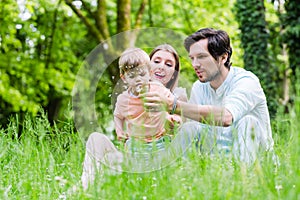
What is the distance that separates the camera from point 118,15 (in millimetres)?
11445

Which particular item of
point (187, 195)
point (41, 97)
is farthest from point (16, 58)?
point (187, 195)

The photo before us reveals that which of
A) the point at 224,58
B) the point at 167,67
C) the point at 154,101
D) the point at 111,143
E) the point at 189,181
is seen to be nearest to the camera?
the point at 189,181

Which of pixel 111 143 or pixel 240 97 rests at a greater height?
pixel 240 97

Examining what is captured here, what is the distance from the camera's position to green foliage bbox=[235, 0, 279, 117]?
27.6 feet

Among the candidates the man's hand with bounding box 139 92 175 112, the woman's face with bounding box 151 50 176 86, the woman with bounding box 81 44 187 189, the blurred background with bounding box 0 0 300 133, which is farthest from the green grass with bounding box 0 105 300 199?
the blurred background with bounding box 0 0 300 133

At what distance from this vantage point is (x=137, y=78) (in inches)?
106

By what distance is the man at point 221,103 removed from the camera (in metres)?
2.79

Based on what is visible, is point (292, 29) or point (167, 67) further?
point (292, 29)

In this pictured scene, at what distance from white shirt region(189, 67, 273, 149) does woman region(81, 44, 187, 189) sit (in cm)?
26

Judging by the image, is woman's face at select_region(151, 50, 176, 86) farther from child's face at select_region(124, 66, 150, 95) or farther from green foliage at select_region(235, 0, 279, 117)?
green foliage at select_region(235, 0, 279, 117)

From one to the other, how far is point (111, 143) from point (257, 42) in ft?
19.9

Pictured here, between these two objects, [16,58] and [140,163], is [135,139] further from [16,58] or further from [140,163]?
[16,58]

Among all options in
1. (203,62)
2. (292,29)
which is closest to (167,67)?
(203,62)

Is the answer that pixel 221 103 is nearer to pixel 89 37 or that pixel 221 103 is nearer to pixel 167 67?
pixel 167 67
